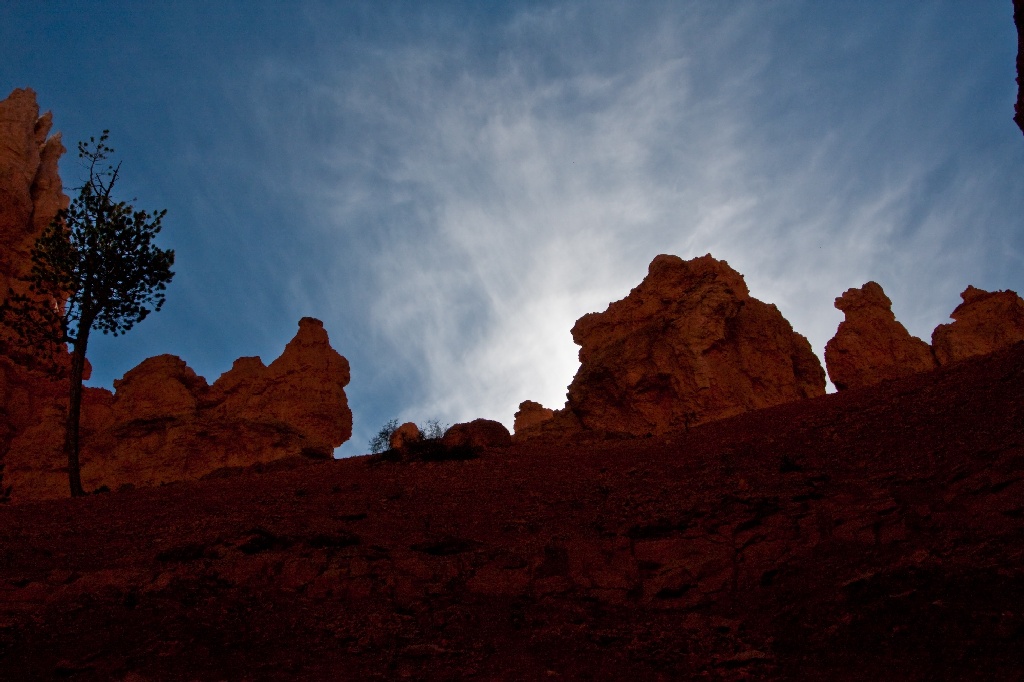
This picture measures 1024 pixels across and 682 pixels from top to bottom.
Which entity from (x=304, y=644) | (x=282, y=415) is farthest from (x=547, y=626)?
(x=282, y=415)

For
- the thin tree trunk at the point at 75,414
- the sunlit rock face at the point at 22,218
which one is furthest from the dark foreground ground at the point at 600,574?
the sunlit rock face at the point at 22,218

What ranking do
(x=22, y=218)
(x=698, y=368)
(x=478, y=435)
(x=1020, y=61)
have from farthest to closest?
(x=22, y=218)
(x=698, y=368)
(x=478, y=435)
(x=1020, y=61)

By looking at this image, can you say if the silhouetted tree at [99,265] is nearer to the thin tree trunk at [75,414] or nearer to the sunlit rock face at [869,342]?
the thin tree trunk at [75,414]

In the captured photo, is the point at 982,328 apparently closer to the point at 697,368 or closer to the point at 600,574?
the point at 697,368

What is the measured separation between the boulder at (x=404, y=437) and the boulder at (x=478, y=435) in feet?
3.04

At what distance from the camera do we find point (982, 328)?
2723cm

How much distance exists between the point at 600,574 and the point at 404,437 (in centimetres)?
1216

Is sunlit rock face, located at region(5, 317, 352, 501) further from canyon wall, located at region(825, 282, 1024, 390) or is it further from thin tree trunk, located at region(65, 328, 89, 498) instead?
canyon wall, located at region(825, 282, 1024, 390)

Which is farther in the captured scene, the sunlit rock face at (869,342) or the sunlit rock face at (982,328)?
the sunlit rock face at (982,328)

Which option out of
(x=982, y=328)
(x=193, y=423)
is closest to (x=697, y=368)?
(x=982, y=328)

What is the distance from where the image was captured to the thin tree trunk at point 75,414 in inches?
677

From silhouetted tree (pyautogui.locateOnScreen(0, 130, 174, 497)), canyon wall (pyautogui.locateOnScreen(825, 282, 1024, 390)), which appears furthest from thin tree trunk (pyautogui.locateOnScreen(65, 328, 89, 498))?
canyon wall (pyautogui.locateOnScreen(825, 282, 1024, 390))

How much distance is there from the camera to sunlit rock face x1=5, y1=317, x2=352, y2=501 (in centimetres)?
2508

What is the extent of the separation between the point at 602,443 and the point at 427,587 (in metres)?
9.82
